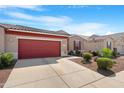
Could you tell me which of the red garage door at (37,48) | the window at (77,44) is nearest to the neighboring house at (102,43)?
the window at (77,44)

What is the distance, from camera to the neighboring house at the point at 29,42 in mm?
10697

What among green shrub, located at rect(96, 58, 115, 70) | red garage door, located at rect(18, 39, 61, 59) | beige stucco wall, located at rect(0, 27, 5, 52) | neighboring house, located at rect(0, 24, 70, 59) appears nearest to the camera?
green shrub, located at rect(96, 58, 115, 70)

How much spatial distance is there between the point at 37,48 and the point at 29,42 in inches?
43.6

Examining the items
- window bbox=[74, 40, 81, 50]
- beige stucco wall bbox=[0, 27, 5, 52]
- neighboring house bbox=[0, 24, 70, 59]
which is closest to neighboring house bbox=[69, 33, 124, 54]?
window bbox=[74, 40, 81, 50]

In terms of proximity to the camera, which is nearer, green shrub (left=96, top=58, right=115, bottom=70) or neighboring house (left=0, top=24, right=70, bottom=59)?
green shrub (left=96, top=58, right=115, bottom=70)

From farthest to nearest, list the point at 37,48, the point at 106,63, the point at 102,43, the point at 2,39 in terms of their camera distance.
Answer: the point at 102,43
the point at 37,48
the point at 2,39
the point at 106,63

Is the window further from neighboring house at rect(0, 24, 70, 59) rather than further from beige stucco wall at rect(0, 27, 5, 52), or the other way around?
beige stucco wall at rect(0, 27, 5, 52)

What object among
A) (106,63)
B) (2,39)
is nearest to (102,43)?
(106,63)

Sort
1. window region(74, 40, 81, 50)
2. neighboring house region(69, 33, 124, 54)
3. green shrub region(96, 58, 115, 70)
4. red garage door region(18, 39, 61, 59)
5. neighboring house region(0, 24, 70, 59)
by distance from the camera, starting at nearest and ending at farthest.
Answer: green shrub region(96, 58, 115, 70) < neighboring house region(0, 24, 70, 59) < red garage door region(18, 39, 61, 59) < window region(74, 40, 81, 50) < neighboring house region(69, 33, 124, 54)

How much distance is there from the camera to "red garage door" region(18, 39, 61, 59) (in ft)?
37.7

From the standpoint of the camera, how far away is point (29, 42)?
38.9ft

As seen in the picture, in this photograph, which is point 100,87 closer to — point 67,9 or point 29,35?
point 67,9

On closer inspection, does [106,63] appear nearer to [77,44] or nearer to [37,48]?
[37,48]
